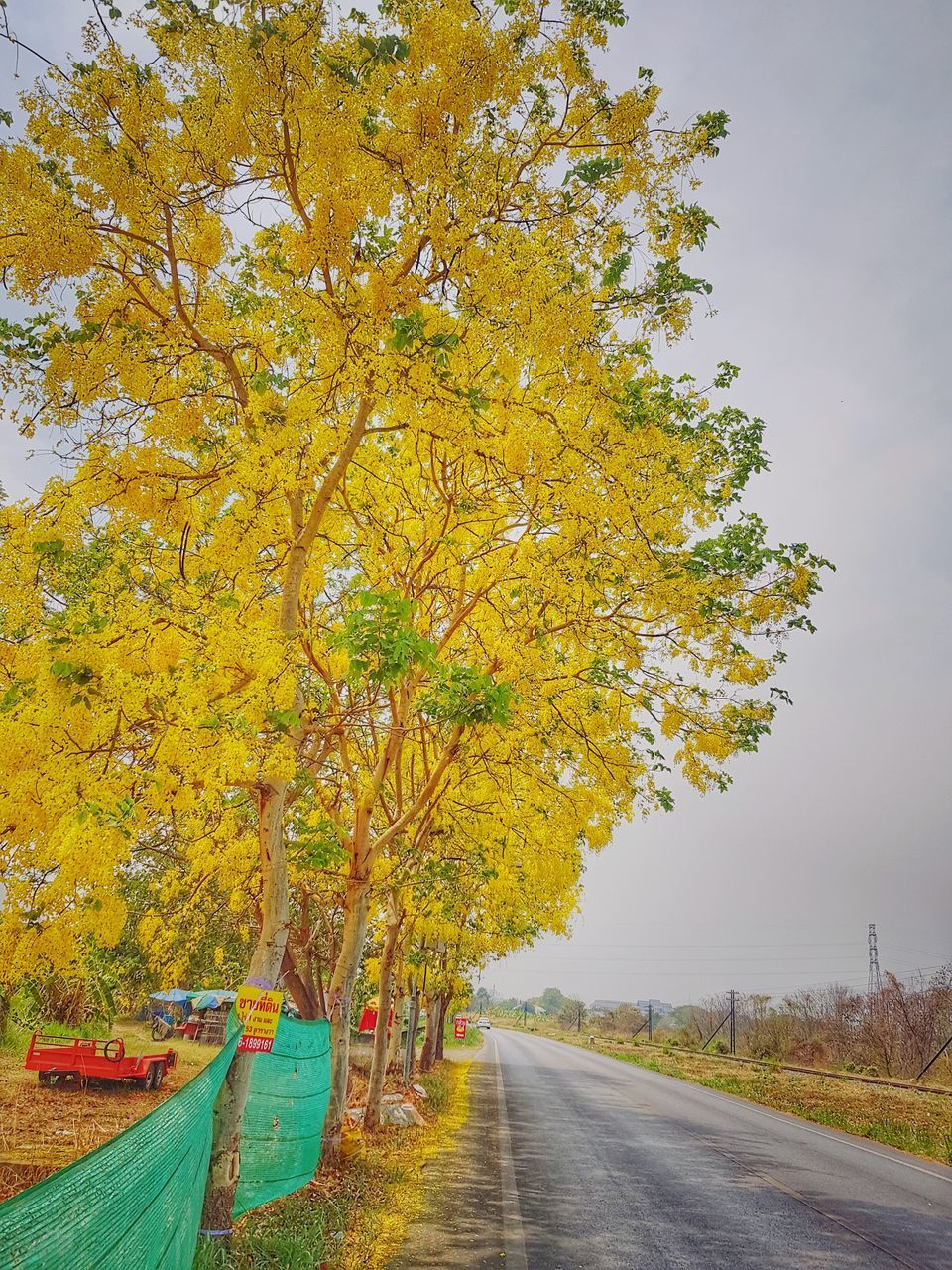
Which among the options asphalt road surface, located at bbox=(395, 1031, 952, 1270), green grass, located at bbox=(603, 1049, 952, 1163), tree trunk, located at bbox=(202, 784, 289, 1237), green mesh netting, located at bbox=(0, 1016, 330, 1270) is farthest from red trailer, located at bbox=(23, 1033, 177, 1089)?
green grass, located at bbox=(603, 1049, 952, 1163)

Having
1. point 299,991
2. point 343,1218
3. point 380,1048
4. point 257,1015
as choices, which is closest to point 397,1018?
point 299,991

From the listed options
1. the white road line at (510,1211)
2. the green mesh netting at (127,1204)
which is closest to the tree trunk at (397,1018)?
the white road line at (510,1211)

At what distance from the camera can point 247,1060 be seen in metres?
5.01

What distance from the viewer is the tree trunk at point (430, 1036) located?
67.7ft

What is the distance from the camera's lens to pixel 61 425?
512cm

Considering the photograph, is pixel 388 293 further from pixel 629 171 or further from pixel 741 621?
pixel 741 621

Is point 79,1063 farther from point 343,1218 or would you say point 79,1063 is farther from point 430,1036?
point 430,1036

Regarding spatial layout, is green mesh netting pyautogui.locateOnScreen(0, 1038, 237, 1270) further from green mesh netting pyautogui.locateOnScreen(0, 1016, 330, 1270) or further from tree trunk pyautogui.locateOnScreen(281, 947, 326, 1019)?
tree trunk pyautogui.locateOnScreen(281, 947, 326, 1019)

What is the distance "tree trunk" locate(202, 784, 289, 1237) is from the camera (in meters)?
4.70

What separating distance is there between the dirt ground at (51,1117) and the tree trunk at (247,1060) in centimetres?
289

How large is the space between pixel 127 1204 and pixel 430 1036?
70.7ft

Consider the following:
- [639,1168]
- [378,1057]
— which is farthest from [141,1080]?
[639,1168]

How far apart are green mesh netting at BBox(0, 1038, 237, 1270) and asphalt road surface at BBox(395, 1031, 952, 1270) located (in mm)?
2532

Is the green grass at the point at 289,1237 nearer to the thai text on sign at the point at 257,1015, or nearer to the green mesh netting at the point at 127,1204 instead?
the green mesh netting at the point at 127,1204
